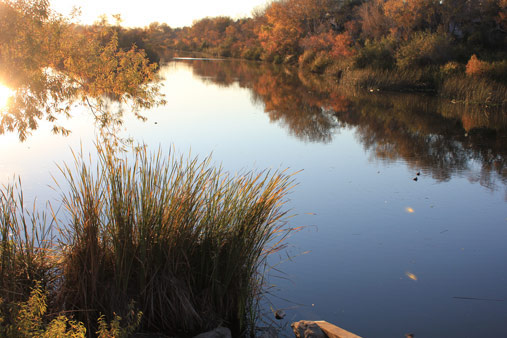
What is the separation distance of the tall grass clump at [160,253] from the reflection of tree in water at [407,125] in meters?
6.96

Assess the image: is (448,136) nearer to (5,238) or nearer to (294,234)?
(294,234)

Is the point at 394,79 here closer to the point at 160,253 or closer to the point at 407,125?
the point at 407,125

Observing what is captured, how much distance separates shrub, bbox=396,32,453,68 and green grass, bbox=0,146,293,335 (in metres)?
22.1

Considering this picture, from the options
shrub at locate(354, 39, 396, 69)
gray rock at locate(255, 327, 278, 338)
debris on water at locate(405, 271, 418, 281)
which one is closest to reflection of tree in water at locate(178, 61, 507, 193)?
shrub at locate(354, 39, 396, 69)

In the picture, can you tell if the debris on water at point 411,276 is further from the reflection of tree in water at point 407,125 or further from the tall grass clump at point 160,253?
the reflection of tree in water at point 407,125

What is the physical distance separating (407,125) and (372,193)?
8.01 meters

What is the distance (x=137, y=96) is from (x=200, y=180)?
16.0ft

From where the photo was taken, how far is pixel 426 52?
2400 centimetres

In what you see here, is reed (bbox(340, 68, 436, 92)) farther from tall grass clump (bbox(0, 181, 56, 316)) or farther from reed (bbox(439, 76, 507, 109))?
tall grass clump (bbox(0, 181, 56, 316))

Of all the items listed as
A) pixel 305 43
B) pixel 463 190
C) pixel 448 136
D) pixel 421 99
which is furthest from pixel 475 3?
pixel 463 190

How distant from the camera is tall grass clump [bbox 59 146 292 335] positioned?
394 centimetres

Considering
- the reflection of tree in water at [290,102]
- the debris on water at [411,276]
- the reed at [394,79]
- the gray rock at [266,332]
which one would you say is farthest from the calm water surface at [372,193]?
the reed at [394,79]

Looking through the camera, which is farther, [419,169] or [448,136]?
[448,136]

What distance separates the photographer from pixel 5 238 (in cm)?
363
